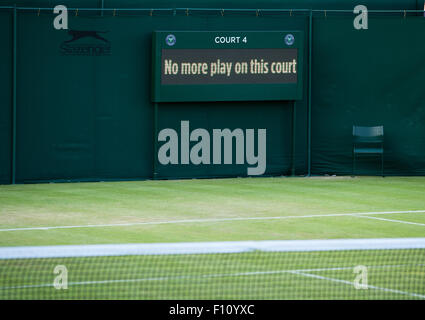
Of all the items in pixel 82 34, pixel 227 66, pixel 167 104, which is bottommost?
pixel 167 104

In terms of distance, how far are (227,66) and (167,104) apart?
1.23 meters

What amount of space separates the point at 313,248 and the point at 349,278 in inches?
62.8

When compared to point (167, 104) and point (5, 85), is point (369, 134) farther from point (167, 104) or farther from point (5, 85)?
→ point (5, 85)

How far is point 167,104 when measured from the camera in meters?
15.7

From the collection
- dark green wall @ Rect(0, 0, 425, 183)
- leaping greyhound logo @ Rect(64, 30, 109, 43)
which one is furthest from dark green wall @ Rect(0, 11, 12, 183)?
leaping greyhound logo @ Rect(64, 30, 109, 43)

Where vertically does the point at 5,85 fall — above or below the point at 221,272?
above

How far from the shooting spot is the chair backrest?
16312 mm

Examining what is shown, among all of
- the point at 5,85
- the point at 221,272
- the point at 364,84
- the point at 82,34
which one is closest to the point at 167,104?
the point at 82,34

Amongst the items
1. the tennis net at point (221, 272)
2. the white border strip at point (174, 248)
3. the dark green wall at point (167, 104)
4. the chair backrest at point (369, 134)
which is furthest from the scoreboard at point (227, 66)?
the white border strip at point (174, 248)

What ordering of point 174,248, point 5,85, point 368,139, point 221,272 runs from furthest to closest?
point 368,139
point 5,85
point 221,272
point 174,248

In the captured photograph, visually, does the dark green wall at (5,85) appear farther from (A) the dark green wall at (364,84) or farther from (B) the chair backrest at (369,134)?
(B) the chair backrest at (369,134)

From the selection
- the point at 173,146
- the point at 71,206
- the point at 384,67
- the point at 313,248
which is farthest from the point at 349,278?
the point at 384,67

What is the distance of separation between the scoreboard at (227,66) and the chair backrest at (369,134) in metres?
1.31
